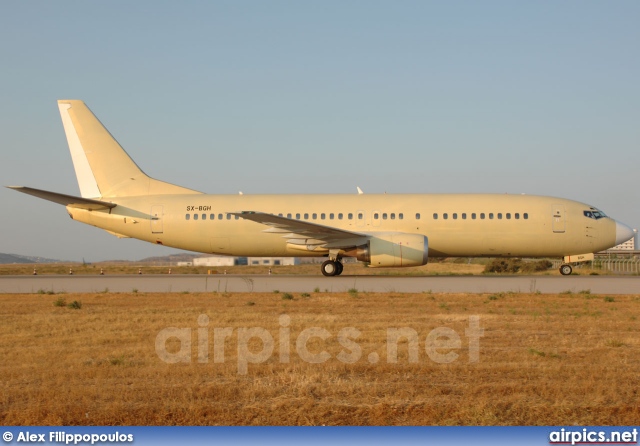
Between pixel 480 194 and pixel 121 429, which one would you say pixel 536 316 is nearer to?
pixel 121 429

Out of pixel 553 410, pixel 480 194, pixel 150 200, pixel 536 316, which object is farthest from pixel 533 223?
pixel 553 410

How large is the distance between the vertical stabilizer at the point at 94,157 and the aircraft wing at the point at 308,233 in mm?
6205

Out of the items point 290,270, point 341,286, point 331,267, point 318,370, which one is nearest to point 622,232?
point 331,267

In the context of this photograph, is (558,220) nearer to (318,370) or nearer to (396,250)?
(396,250)

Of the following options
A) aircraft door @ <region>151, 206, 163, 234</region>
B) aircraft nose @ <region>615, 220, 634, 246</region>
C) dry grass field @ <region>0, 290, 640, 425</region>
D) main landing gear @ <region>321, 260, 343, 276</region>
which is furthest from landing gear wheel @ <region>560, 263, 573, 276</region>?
aircraft door @ <region>151, 206, 163, 234</region>

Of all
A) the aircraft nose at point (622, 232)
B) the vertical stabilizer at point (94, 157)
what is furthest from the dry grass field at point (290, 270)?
the vertical stabilizer at point (94, 157)

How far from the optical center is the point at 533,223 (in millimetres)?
25547

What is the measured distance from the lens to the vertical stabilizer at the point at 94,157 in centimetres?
2762

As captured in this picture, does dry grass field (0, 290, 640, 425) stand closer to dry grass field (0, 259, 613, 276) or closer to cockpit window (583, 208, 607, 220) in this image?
cockpit window (583, 208, 607, 220)

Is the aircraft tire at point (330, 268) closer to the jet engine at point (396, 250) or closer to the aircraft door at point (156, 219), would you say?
the jet engine at point (396, 250)

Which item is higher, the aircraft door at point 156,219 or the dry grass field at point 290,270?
the aircraft door at point 156,219

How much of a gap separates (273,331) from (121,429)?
19.9ft

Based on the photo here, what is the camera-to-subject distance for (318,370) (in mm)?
7785

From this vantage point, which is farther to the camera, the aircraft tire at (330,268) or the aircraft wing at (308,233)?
the aircraft tire at (330,268)
